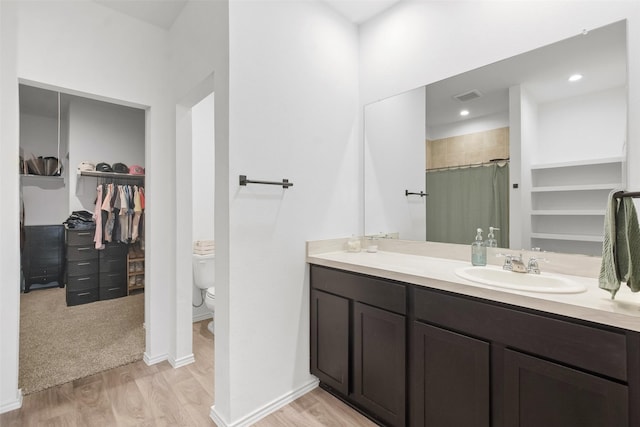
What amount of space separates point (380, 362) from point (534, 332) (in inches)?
31.5

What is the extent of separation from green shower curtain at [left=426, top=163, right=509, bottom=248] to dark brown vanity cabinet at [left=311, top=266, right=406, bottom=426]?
66cm

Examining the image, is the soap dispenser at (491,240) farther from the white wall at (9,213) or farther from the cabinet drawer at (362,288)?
the white wall at (9,213)

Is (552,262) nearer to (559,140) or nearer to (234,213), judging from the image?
(559,140)

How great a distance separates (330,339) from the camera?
1910 mm

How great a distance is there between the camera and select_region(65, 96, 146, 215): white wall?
4.14 meters

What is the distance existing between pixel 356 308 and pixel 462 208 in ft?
3.09

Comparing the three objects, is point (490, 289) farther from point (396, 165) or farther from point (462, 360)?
point (396, 165)

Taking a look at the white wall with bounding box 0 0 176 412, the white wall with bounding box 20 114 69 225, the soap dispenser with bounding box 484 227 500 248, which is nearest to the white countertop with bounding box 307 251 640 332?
the soap dispenser with bounding box 484 227 500 248

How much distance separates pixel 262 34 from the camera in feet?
5.89

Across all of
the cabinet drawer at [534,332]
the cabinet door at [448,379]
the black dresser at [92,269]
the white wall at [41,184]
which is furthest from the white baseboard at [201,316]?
the white wall at [41,184]

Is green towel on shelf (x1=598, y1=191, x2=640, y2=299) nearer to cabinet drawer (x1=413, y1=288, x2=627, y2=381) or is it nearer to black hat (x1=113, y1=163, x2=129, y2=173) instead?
cabinet drawer (x1=413, y1=288, x2=627, y2=381)

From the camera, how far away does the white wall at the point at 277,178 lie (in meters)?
1.69

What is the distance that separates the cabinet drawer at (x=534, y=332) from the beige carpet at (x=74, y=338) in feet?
8.02

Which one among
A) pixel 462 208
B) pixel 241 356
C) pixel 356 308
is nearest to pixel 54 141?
pixel 241 356
